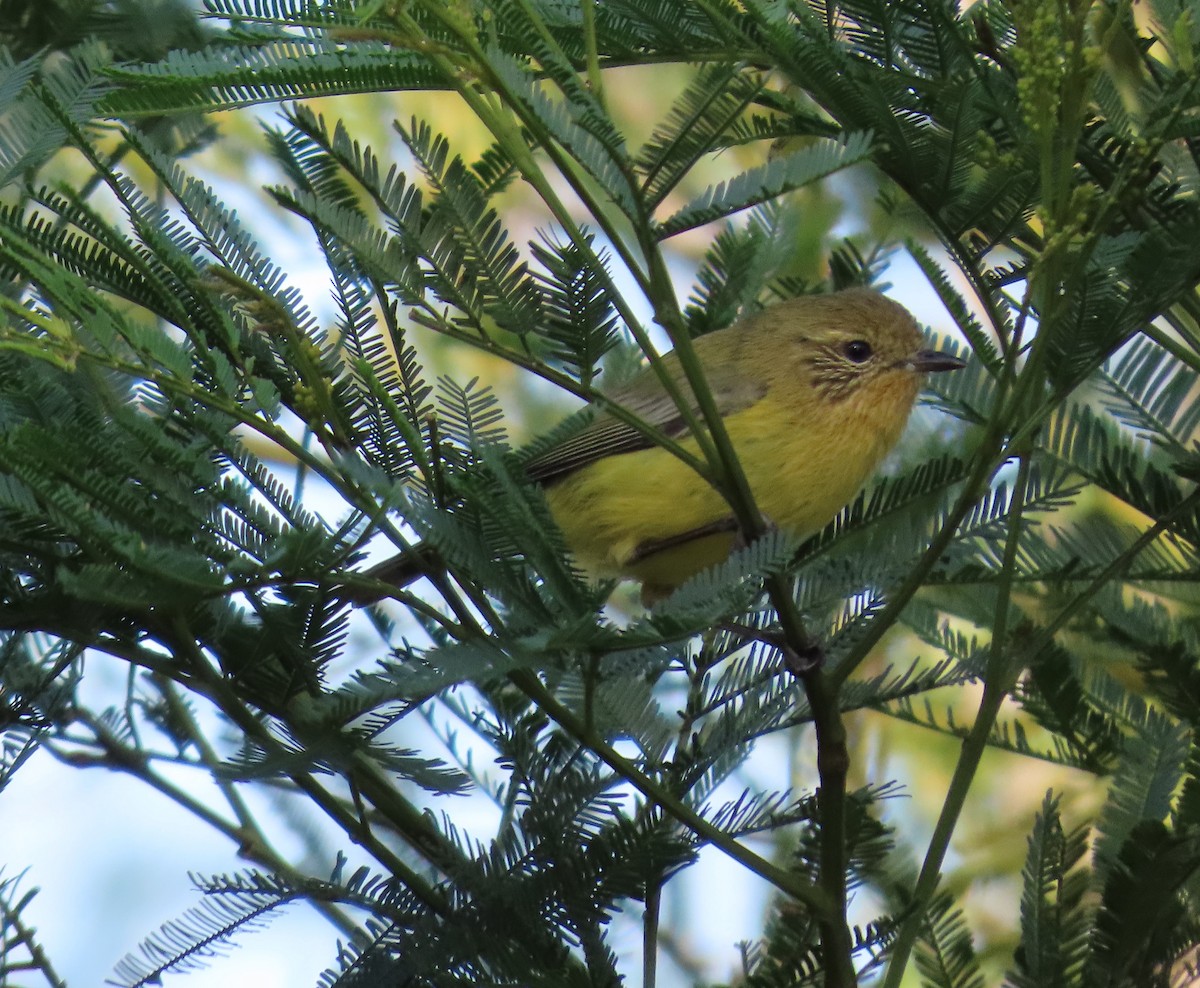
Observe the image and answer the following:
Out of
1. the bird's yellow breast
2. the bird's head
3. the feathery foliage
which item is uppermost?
the bird's head

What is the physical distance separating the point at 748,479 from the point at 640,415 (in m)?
0.36

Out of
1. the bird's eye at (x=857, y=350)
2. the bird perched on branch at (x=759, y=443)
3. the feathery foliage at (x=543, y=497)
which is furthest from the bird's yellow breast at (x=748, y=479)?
the feathery foliage at (x=543, y=497)

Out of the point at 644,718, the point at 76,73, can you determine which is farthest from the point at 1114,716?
the point at 76,73

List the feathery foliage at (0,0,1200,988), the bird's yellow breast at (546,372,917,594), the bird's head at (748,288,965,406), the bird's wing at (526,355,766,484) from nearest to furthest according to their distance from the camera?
the feathery foliage at (0,0,1200,988) → the bird's yellow breast at (546,372,917,594) → the bird's wing at (526,355,766,484) → the bird's head at (748,288,965,406)

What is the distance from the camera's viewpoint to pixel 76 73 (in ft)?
8.71

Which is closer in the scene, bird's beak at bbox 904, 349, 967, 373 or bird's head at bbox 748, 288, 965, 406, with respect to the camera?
bird's beak at bbox 904, 349, 967, 373

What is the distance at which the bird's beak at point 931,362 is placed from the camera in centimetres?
415

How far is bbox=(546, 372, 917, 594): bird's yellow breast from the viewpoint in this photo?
4.06m

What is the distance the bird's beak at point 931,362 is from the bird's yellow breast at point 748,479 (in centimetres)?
9

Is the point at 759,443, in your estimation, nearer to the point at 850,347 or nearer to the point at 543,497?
the point at 850,347

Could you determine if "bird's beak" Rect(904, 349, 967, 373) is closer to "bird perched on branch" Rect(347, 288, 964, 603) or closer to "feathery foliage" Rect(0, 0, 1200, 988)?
"bird perched on branch" Rect(347, 288, 964, 603)

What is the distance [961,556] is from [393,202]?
4.14 ft

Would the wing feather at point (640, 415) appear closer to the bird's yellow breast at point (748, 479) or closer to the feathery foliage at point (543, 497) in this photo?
the bird's yellow breast at point (748, 479)

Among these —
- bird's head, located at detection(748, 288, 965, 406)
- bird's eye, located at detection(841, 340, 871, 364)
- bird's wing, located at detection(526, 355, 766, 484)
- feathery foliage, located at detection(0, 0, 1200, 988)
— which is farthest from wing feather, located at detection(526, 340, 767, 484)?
feathery foliage, located at detection(0, 0, 1200, 988)
